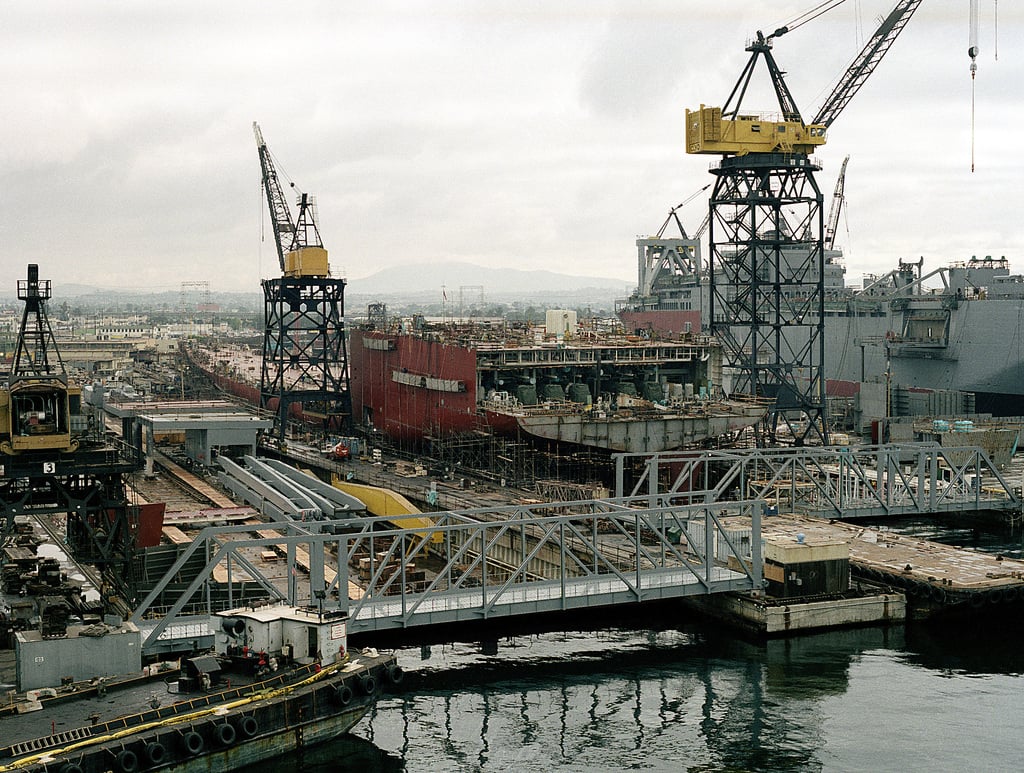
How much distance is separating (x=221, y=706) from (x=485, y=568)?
32.9 ft

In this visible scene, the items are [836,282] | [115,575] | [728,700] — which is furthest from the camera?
[836,282]

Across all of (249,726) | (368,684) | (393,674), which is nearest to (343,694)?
(368,684)

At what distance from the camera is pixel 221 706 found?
29578mm

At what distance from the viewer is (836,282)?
135 meters

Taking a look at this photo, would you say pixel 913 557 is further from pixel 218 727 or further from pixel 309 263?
pixel 309 263

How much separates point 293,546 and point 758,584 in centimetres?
1571

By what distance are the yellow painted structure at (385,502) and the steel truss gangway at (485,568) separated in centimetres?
136

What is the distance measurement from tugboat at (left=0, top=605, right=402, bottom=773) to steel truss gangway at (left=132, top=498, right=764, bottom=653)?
4.99 ft

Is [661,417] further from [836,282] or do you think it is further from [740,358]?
[836,282]

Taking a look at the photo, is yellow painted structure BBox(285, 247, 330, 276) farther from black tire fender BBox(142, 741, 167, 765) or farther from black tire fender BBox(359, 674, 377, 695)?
black tire fender BBox(142, 741, 167, 765)

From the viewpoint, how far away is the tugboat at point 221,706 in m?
27.2

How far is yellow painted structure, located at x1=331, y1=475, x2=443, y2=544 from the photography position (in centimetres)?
5356

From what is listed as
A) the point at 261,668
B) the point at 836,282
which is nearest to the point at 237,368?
the point at 836,282

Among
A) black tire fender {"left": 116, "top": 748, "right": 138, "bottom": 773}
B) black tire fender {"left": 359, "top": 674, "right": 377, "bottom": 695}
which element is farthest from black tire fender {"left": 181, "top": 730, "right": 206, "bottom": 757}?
black tire fender {"left": 359, "top": 674, "right": 377, "bottom": 695}
